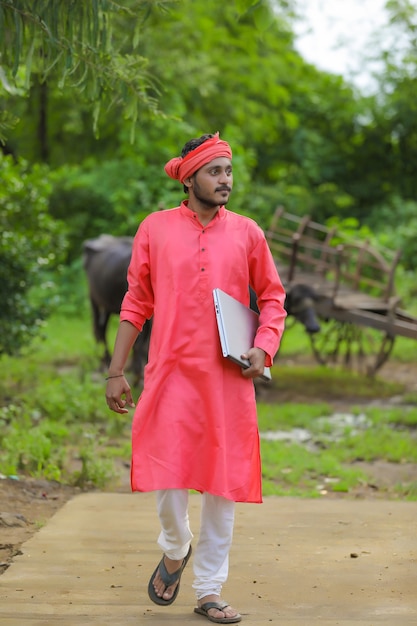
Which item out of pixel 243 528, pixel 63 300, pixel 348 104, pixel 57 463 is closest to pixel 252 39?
pixel 348 104

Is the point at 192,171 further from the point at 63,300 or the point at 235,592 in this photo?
the point at 63,300

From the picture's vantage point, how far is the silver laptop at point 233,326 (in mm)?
3590

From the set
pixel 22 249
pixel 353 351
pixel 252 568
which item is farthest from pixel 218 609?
pixel 353 351

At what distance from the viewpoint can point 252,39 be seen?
18797mm

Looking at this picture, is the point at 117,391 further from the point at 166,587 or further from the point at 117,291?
the point at 117,291

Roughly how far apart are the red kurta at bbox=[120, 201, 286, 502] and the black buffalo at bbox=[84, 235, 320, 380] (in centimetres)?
647

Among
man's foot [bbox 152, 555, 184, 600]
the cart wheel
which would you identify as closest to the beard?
man's foot [bbox 152, 555, 184, 600]

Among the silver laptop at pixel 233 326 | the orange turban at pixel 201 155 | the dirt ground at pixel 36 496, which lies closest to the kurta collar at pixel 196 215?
the orange turban at pixel 201 155

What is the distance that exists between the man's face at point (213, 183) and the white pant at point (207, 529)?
1042mm

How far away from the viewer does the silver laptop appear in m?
3.59

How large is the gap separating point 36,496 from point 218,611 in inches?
96.0

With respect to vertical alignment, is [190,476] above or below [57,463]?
above

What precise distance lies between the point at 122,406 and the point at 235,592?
865mm

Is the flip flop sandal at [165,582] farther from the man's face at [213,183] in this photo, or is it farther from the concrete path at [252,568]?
the man's face at [213,183]
